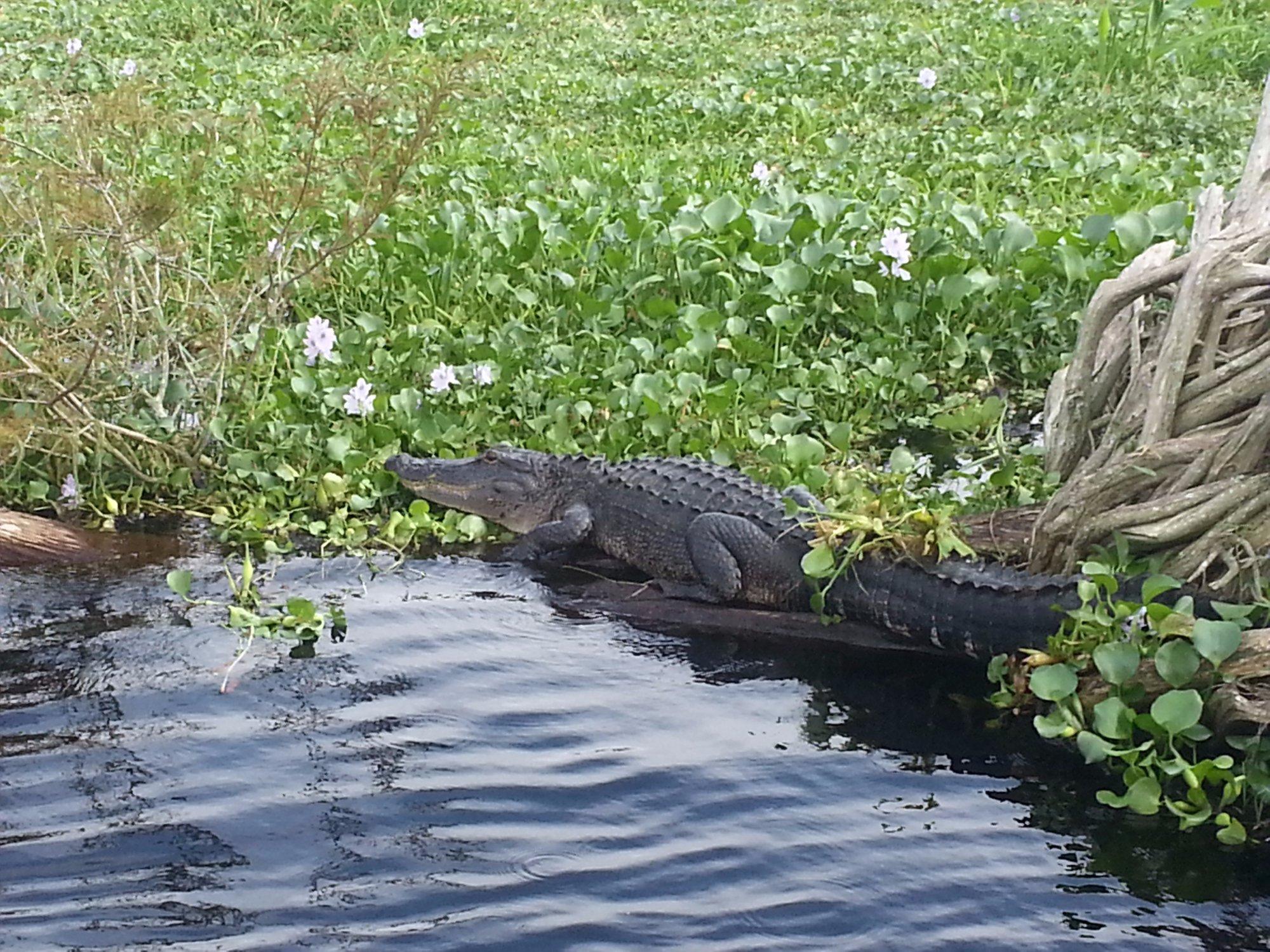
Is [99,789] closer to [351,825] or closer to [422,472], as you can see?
[351,825]

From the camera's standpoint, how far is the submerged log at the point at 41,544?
5008 mm

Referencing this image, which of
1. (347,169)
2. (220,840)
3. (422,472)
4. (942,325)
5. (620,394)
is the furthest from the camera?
(347,169)

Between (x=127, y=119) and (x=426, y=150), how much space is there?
3.38 meters

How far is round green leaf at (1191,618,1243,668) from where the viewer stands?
3.52 metres

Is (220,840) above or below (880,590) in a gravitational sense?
below

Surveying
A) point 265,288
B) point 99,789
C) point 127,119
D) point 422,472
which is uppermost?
point 127,119

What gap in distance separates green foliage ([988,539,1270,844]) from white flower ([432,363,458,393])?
2656 millimetres

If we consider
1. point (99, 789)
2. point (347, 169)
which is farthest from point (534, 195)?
point (99, 789)

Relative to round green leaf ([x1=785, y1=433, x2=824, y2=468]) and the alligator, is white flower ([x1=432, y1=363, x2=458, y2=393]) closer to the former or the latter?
the alligator

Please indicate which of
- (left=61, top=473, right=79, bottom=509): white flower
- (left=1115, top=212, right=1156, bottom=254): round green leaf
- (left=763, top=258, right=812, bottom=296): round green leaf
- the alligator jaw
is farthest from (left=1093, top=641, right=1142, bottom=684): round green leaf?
(left=61, top=473, right=79, bottom=509): white flower

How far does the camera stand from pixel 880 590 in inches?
174

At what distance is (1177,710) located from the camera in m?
3.53

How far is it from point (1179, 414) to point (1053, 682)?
867 millimetres

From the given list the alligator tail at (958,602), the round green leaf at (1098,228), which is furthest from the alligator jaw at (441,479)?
the round green leaf at (1098,228)
